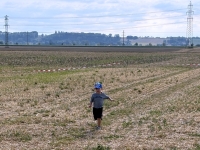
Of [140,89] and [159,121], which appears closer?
[159,121]

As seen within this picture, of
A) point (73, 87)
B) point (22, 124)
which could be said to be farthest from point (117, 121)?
point (73, 87)

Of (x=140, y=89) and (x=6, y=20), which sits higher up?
(x=6, y=20)

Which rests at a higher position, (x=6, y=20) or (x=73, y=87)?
(x=6, y=20)

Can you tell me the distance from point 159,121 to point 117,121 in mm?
1516

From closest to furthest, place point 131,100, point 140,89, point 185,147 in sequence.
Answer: point 185,147 < point 131,100 < point 140,89

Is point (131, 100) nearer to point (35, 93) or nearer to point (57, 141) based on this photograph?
point (35, 93)

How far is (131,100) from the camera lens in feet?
75.3

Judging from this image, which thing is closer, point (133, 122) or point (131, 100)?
point (133, 122)

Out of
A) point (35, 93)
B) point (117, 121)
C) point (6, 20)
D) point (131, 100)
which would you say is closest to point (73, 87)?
point (35, 93)

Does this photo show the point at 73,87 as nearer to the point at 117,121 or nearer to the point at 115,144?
the point at 117,121

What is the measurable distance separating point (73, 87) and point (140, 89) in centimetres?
403

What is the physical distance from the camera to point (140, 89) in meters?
27.5

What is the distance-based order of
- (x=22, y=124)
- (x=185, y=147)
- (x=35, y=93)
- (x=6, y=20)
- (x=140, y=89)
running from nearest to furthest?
1. (x=185, y=147)
2. (x=22, y=124)
3. (x=35, y=93)
4. (x=140, y=89)
5. (x=6, y=20)

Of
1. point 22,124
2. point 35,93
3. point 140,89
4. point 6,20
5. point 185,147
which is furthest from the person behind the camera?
point 6,20
